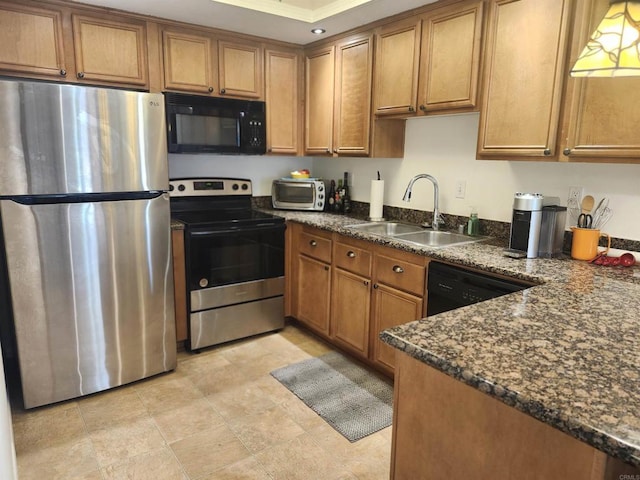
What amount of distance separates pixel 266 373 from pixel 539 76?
2243 mm

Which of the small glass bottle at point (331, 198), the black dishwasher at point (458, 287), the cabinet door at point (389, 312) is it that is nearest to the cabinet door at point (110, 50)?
the small glass bottle at point (331, 198)

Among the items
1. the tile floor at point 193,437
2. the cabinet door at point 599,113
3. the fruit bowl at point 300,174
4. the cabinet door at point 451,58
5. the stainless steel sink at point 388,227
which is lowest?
the tile floor at point 193,437

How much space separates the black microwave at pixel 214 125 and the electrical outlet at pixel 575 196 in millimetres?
2127

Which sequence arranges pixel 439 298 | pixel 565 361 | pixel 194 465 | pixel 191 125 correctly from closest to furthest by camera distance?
pixel 565 361 → pixel 194 465 → pixel 439 298 → pixel 191 125

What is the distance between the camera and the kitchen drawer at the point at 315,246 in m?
3.05

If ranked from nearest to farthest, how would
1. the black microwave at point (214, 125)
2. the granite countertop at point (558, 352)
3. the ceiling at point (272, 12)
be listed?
the granite countertop at point (558, 352) < the ceiling at point (272, 12) < the black microwave at point (214, 125)

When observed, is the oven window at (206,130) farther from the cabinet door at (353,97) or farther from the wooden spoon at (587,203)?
the wooden spoon at (587,203)

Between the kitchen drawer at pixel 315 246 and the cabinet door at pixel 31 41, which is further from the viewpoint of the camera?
the kitchen drawer at pixel 315 246

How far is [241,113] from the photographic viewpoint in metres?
3.29

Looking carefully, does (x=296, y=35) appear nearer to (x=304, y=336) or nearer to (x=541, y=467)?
(x=304, y=336)

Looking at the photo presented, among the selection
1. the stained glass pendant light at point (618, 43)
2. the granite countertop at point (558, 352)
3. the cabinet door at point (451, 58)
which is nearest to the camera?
the granite countertop at point (558, 352)

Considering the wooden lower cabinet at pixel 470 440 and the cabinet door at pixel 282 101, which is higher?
the cabinet door at pixel 282 101

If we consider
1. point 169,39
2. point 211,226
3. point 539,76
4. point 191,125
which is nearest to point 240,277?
point 211,226

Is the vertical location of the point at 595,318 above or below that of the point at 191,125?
below
